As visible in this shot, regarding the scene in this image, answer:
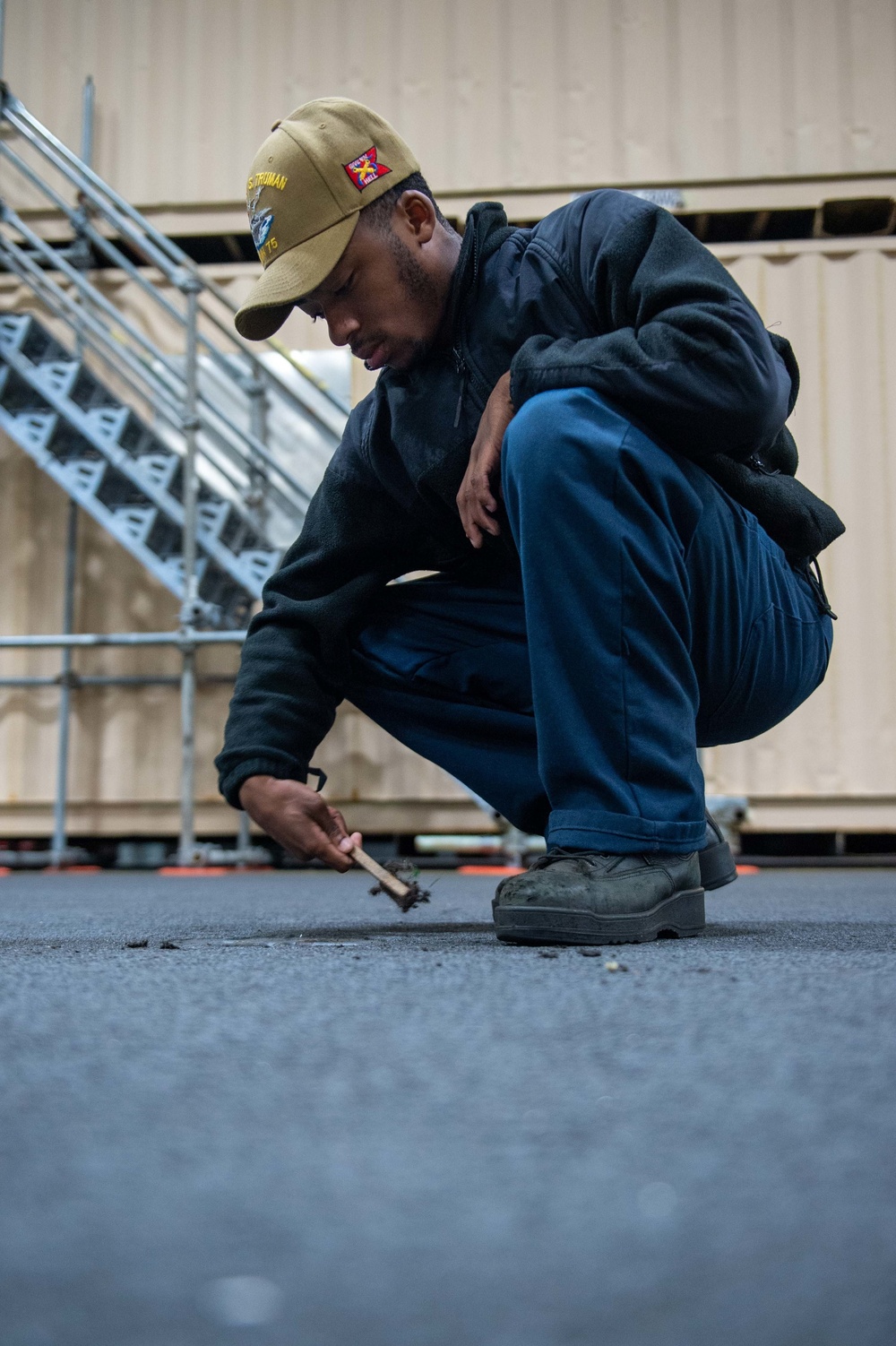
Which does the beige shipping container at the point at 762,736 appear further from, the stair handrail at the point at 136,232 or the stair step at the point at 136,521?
the stair step at the point at 136,521

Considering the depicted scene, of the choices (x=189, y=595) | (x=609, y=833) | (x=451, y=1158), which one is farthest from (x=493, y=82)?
(x=451, y=1158)

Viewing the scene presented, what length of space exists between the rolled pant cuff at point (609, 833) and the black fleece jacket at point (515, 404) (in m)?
0.34

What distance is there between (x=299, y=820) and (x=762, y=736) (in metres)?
2.77

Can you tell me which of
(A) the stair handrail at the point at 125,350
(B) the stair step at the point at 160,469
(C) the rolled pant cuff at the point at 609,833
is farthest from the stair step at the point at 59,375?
→ (C) the rolled pant cuff at the point at 609,833

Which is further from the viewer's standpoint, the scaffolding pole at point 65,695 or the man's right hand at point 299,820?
the scaffolding pole at point 65,695

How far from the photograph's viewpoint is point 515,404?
43.1 inches

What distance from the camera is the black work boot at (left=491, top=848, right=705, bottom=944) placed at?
3.06ft

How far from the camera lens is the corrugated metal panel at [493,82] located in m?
3.82

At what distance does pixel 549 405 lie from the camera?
3.38 ft

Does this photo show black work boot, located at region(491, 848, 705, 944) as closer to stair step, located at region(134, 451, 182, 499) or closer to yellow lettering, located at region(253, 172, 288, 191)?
yellow lettering, located at region(253, 172, 288, 191)

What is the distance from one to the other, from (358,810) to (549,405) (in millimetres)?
2734

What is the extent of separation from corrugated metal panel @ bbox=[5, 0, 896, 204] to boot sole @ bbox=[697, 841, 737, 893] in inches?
123

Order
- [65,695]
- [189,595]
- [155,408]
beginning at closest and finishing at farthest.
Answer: [189,595] → [155,408] → [65,695]

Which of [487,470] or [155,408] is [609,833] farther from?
[155,408]
